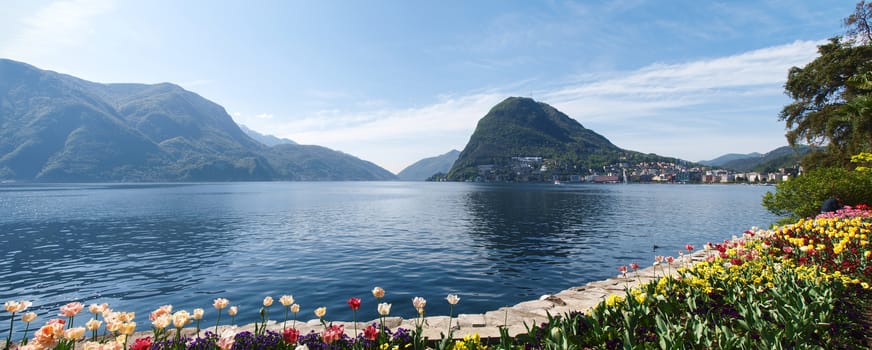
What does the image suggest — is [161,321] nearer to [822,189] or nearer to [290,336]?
[290,336]

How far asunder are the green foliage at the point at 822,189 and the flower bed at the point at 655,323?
1775 cm

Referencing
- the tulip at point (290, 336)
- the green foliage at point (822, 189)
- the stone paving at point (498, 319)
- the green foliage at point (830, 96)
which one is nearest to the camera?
the tulip at point (290, 336)

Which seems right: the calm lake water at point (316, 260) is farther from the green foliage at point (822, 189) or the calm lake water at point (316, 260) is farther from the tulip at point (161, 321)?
the tulip at point (161, 321)

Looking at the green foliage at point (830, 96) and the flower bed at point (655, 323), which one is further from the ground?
the green foliage at point (830, 96)

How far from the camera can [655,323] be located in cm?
683

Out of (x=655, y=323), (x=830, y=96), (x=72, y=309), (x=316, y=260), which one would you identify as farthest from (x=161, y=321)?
(x=830, y=96)

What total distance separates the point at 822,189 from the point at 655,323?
2566cm

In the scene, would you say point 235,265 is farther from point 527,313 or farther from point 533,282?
point 527,313

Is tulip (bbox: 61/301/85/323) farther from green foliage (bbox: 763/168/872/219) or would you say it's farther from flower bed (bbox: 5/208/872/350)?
green foliage (bbox: 763/168/872/219)

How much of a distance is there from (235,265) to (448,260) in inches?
455

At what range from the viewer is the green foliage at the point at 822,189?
22.8 meters

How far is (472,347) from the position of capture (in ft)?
18.8

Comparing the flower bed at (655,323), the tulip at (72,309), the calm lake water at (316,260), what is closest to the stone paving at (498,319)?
the flower bed at (655,323)

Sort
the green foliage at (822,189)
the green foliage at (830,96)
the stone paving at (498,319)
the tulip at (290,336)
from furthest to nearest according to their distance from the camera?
the green foliage at (830,96), the green foliage at (822,189), the stone paving at (498,319), the tulip at (290,336)
